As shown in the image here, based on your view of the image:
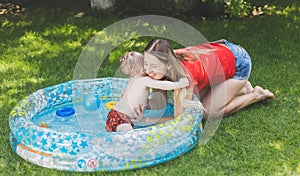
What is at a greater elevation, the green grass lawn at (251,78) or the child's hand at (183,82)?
the child's hand at (183,82)

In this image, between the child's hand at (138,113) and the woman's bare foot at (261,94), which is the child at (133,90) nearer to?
the child's hand at (138,113)

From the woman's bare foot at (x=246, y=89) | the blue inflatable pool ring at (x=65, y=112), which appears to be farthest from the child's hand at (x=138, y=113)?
the woman's bare foot at (x=246, y=89)

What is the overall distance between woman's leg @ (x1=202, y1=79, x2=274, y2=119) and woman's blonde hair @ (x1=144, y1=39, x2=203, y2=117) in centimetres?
37

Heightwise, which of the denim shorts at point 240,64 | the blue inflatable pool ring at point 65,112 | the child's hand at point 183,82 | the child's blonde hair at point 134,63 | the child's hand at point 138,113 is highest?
the child's blonde hair at point 134,63

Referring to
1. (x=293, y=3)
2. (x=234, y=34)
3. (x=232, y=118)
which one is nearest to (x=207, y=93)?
(x=232, y=118)

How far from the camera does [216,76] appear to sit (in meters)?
4.02

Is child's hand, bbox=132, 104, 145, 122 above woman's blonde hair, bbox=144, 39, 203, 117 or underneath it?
underneath

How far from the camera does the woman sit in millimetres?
3848

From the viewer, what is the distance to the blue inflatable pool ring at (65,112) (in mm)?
4246

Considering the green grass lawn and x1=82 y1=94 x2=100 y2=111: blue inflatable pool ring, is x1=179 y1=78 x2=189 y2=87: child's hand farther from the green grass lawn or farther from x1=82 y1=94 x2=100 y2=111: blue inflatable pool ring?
x1=82 y1=94 x2=100 y2=111: blue inflatable pool ring

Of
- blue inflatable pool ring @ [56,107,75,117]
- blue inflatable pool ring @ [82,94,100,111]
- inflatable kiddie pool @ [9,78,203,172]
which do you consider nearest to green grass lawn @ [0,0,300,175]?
inflatable kiddie pool @ [9,78,203,172]

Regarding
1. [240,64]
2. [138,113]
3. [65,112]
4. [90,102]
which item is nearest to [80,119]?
[65,112]

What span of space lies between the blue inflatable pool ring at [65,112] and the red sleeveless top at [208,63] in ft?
3.61

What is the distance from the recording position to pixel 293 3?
26.7 ft
